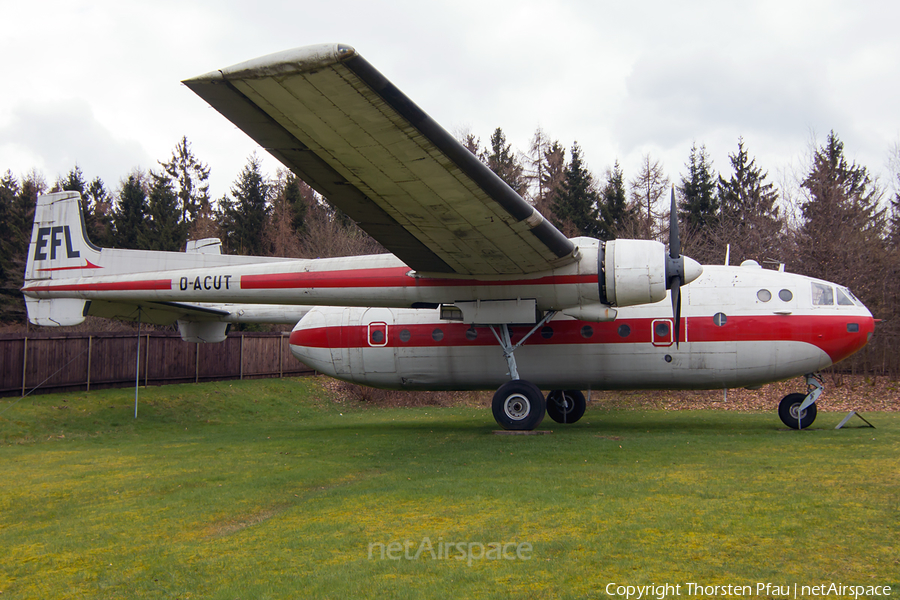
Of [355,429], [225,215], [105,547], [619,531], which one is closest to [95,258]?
[355,429]

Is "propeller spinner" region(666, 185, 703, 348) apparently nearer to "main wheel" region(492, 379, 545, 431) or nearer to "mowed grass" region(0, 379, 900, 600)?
"mowed grass" region(0, 379, 900, 600)

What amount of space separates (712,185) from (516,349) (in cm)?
3671

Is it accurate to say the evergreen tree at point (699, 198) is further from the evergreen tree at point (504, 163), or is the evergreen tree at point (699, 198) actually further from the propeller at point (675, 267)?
the propeller at point (675, 267)

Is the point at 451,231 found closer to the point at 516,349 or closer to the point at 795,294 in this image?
the point at 516,349

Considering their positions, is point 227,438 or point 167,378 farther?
point 167,378

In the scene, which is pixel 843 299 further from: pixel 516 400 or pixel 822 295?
pixel 516 400

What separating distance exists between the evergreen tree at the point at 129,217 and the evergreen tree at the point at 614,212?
34.3 meters

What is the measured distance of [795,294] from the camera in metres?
13.3

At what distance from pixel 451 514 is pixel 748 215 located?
39084 mm

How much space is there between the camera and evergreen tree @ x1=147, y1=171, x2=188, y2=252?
1752 inches

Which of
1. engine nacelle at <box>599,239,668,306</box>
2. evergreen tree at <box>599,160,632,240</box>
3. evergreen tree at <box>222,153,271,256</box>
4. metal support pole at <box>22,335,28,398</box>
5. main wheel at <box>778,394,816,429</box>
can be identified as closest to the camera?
engine nacelle at <box>599,239,668,306</box>

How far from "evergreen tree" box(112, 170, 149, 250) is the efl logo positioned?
31.6m

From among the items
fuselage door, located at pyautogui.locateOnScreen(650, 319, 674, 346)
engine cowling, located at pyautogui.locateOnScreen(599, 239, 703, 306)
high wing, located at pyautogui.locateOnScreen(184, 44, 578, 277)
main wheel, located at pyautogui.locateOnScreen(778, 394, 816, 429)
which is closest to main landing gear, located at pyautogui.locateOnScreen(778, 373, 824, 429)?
main wheel, located at pyautogui.locateOnScreen(778, 394, 816, 429)

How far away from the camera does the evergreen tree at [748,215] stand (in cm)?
3039
